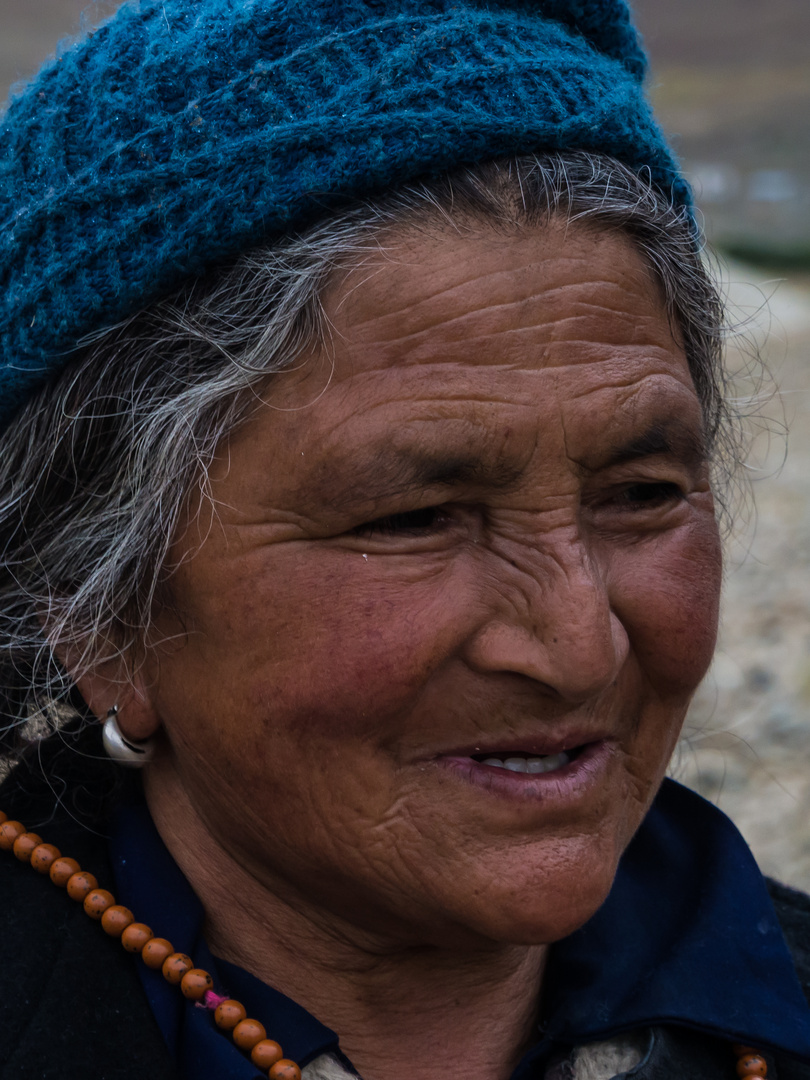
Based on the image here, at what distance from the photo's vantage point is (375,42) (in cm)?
160

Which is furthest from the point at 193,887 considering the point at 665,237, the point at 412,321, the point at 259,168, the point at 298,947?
the point at 665,237

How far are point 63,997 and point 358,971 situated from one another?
1.63 feet

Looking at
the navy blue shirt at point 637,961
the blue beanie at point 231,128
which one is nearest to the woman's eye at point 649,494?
the blue beanie at point 231,128

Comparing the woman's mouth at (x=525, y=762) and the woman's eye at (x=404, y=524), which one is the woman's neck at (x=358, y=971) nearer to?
the woman's mouth at (x=525, y=762)

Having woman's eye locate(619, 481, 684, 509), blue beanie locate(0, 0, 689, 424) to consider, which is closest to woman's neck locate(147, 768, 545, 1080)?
woman's eye locate(619, 481, 684, 509)

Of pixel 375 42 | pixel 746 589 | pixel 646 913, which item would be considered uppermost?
pixel 375 42

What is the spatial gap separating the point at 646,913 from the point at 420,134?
1454 mm

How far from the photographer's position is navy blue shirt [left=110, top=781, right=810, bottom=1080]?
168 centimetres

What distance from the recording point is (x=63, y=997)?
154 centimetres

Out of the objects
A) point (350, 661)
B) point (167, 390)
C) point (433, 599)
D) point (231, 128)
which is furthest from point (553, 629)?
point (231, 128)

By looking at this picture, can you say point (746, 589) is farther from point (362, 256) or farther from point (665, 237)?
point (362, 256)

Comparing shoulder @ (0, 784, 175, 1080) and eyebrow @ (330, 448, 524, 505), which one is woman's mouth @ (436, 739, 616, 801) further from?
shoulder @ (0, 784, 175, 1080)

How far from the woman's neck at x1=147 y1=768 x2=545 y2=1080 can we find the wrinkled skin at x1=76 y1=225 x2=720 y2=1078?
0.13 meters

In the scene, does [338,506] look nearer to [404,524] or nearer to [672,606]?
[404,524]
